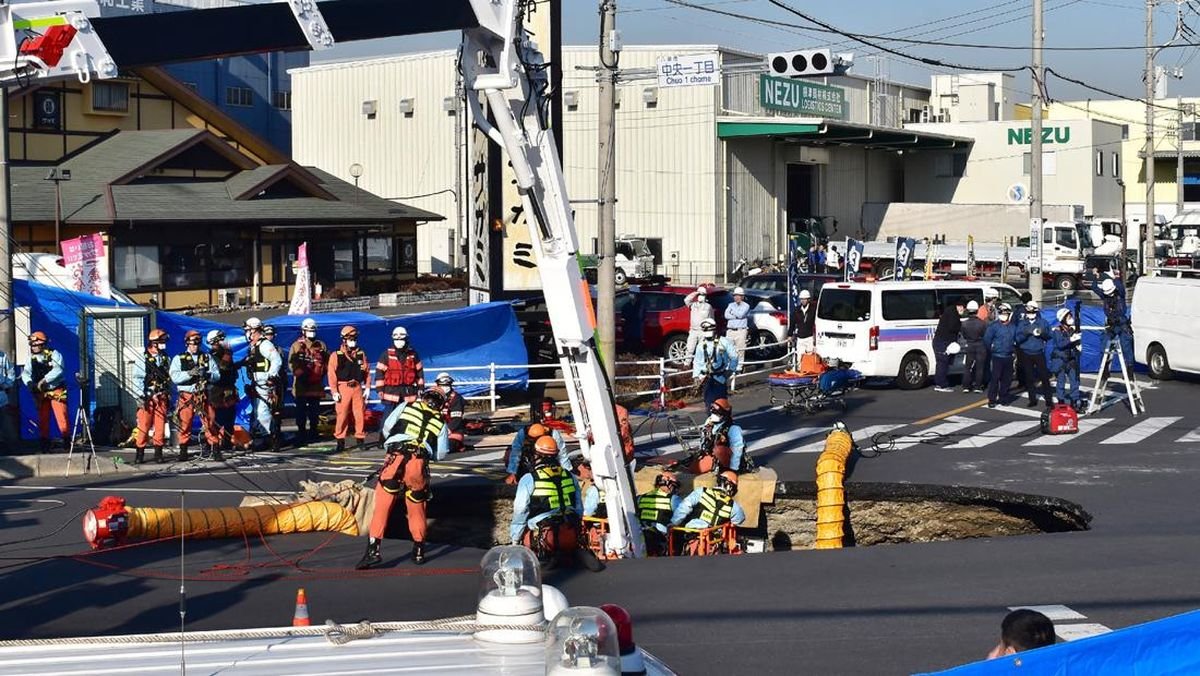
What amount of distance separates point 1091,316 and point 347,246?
24712mm

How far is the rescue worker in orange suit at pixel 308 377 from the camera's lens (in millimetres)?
20203

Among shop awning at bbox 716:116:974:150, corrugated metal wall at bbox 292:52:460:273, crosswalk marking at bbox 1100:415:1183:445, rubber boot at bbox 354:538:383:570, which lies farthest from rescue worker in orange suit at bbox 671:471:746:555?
corrugated metal wall at bbox 292:52:460:273

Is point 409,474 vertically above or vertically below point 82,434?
above

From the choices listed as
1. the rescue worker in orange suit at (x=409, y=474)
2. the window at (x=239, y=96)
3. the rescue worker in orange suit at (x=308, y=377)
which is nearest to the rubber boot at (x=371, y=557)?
the rescue worker in orange suit at (x=409, y=474)

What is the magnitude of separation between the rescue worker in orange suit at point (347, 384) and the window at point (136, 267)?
19.8 m

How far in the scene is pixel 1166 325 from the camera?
2611 centimetres

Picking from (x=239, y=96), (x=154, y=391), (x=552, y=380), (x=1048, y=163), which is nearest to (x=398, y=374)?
(x=154, y=391)

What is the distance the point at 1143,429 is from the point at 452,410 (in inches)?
407

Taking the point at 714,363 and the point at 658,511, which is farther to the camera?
the point at 714,363

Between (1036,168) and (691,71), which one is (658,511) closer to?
(691,71)

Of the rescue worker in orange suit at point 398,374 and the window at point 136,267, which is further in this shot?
the window at point 136,267

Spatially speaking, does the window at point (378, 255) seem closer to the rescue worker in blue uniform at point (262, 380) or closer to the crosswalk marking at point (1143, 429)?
the rescue worker in blue uniform at point (262, 380)

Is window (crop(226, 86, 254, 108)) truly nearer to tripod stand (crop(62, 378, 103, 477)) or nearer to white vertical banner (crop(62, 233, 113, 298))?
white vertical banner (crop(62, 233, 113, 298))

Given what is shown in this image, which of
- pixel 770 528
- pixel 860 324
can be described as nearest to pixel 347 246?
pixel 860 324
